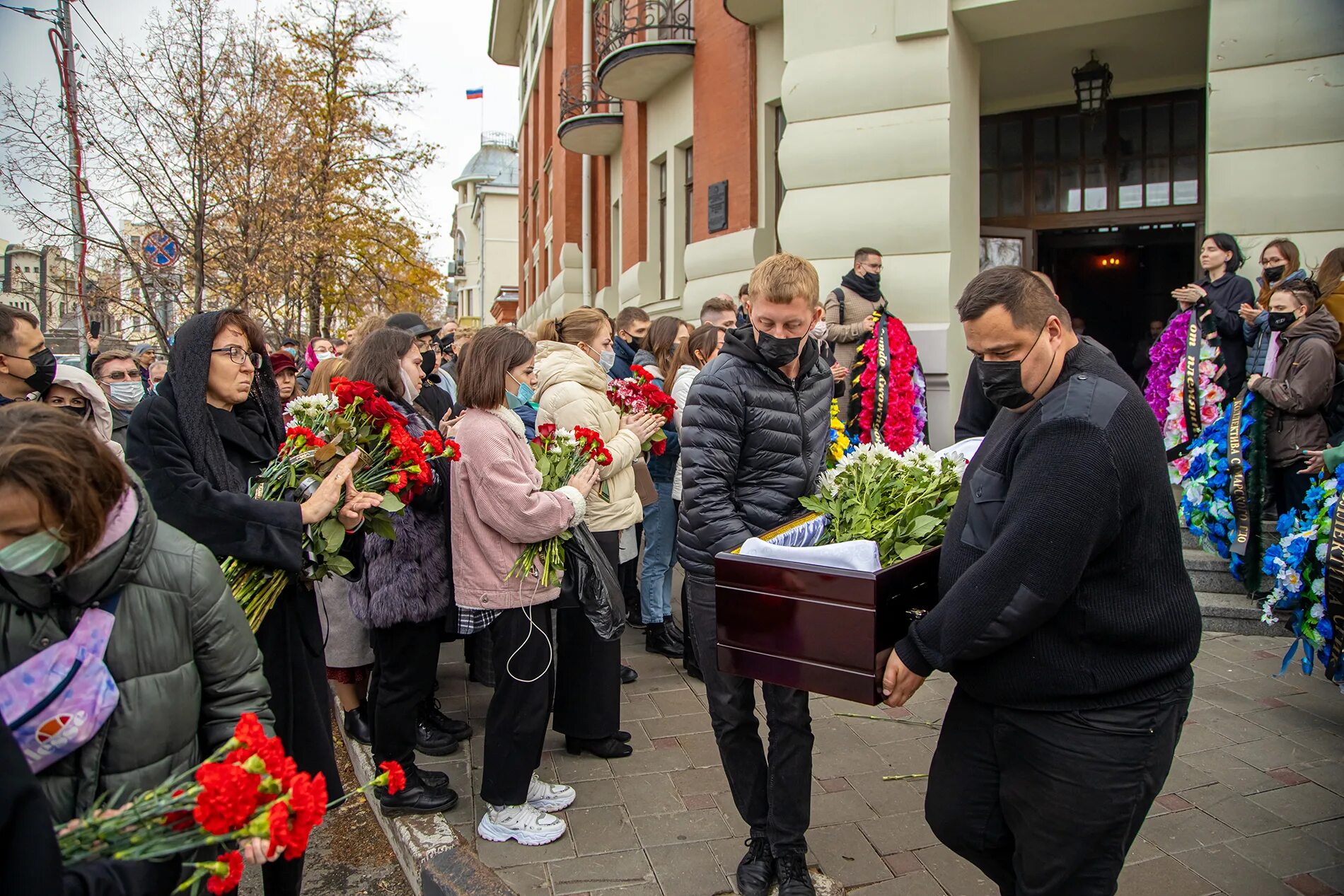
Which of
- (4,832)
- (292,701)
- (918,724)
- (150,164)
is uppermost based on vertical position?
(150,164)

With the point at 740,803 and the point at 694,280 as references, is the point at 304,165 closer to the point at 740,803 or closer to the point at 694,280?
the point at 694,280

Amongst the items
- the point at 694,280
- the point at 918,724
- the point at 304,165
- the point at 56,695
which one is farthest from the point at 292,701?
the point at 304,165

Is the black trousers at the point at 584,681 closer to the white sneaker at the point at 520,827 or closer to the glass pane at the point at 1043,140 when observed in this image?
the white sneaker at the point at 520,827

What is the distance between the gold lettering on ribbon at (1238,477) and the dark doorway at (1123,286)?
600 centimetres

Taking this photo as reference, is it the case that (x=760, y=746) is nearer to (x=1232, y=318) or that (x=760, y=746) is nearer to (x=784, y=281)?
(x=784, y=281)

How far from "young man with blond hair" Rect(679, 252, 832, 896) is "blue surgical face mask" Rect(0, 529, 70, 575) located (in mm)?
2049

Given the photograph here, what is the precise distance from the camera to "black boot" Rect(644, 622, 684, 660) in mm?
6289

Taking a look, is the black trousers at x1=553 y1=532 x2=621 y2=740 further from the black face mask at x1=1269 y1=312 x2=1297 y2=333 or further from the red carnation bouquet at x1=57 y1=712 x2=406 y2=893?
the black face mask at x1=1269 y1=312 x2=1297 y2=333

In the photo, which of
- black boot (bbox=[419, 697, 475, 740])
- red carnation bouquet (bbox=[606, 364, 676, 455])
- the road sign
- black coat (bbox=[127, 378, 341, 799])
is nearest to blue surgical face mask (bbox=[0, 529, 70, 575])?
black coat (bbox=[127, 378, 341, 799])

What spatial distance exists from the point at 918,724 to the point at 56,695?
4.19 m

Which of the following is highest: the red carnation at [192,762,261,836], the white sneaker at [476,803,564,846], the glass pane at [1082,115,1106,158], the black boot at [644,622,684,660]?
the glass pane at [1082,115,1106,158]

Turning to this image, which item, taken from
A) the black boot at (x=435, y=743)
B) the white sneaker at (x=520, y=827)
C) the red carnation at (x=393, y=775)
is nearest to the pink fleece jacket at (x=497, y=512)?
the white sneaker at (x=520, y=827)

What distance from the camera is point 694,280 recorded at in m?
11.5

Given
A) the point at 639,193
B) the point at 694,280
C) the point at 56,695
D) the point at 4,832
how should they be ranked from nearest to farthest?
the point at 4,832, the point at 56,695, the point at 694,280, the point at 639,193
